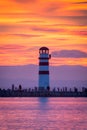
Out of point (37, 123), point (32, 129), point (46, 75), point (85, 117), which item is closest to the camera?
point (32, 129)

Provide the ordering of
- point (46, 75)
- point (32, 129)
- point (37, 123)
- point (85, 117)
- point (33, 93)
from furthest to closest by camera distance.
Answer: point (33, 93), point (46, 75), point (85, 117), point (37, 123), point (32, 129)

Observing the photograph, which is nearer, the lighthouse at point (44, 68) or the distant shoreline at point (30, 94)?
the lighthouse at point (44, 68)

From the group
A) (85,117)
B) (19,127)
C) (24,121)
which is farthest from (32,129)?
(85,117)

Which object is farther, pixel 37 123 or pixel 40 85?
pixel 40 85

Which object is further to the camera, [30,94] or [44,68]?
[30,94]

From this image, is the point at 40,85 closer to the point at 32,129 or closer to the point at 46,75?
the point at 46,75

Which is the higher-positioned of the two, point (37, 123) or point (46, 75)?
point (46, 75)

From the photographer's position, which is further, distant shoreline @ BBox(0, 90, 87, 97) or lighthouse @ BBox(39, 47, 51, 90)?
distant shoreline @ BBox(0, 90, 87, 97)

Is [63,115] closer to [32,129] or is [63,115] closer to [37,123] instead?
[37,123]


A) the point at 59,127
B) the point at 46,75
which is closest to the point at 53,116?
the point at 59,127

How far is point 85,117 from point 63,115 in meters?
2.61

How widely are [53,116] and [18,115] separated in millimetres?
2206

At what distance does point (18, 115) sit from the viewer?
165 ft

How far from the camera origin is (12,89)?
95188 millimetres
